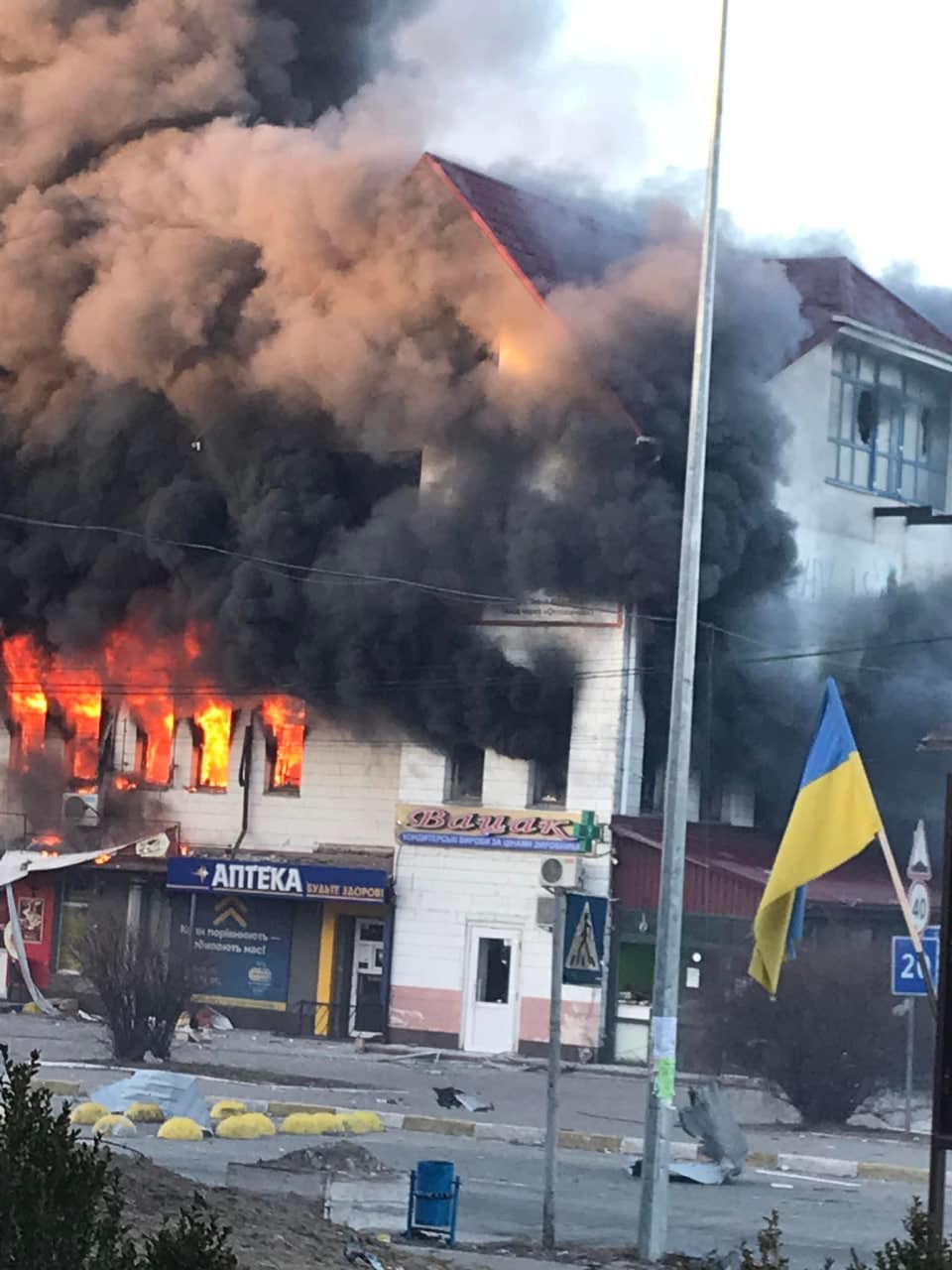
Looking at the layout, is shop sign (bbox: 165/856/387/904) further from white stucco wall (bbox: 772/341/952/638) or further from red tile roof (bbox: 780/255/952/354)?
red tile roof (bbox: 780/255/952/354)

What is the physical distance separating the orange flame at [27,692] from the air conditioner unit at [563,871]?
38.3ft

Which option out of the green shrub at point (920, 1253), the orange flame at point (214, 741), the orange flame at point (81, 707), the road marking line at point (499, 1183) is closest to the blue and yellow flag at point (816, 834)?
the green shrub at point (920, 1253)

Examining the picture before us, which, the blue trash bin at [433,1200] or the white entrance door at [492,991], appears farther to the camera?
the white entrance door at [492,991]

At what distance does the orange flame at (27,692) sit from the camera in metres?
38.5

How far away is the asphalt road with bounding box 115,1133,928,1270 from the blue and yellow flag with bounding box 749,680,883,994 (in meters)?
2.57

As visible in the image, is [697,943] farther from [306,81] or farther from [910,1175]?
[306,81]

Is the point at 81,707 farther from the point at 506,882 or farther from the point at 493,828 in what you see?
the point at 506,882

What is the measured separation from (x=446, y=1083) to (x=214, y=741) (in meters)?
10.2

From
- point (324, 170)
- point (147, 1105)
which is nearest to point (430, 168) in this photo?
point (324, 170)

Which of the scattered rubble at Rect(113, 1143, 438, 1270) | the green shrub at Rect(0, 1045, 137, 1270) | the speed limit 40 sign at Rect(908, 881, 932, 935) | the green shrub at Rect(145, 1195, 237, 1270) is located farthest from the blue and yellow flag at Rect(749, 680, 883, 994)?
the speed limit 40 sign at Rect(908, 881, 932, 935)

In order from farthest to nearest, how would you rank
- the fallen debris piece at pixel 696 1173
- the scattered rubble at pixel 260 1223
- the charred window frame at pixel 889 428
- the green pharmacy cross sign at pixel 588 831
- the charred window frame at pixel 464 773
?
1. the charred window frame at pixel 889 428
2. the charred window frame at pixel 464 773
3. the green pharmacy cross sign at pixel 588 831
4. the fallen debris piece at pixel 696 1173
5. the scattered rubble at pixel 260 1223

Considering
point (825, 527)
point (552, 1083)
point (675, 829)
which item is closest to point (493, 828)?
point (825, 527)

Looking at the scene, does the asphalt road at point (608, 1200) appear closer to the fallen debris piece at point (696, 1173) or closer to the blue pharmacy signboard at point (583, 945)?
the fallen debris piece at point (696, 1173)

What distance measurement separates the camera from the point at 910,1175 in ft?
63.3
